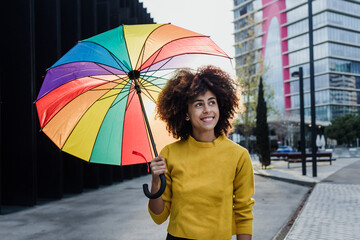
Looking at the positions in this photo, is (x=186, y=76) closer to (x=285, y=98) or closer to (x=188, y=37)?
(x=188, y=37)

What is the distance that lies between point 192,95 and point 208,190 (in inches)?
23.3

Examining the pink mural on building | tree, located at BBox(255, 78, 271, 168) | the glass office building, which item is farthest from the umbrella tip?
the pink mural on building

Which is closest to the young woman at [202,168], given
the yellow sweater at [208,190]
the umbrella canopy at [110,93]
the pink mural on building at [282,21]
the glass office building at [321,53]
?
the yellow sweater at [208,190]

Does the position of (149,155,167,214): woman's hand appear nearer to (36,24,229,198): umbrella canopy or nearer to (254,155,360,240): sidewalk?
(36,24,229,198): umbrella canopy

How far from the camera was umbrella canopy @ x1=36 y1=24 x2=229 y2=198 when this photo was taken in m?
2.62

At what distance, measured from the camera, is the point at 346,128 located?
62938mm

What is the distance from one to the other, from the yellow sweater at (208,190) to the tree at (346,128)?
66.8 meters

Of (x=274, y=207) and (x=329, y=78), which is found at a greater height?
(x=329, y=78)

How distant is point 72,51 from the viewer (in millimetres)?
2643

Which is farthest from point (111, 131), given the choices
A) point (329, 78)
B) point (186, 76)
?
point (329, 78)

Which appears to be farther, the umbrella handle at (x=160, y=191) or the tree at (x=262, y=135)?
the tree at (x=262, y=135)

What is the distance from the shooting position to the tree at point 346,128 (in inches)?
2443

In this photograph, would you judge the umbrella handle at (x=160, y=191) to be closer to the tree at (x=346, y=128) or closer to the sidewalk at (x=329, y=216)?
the sidewalk at (x=329, y=216)

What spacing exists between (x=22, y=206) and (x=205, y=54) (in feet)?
26.5
